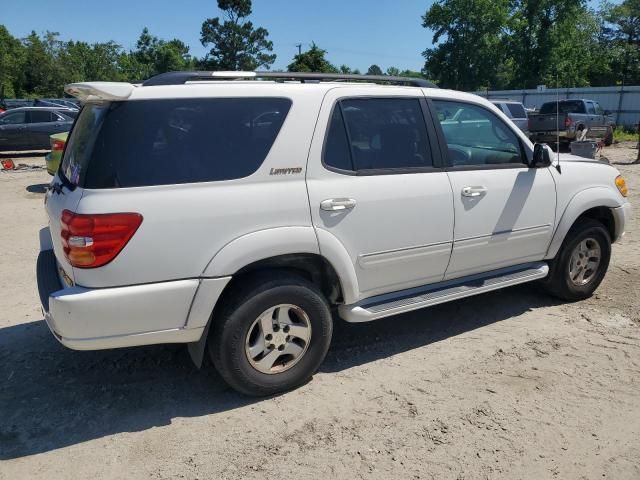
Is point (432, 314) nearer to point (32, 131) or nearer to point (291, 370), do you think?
point (291, 370)

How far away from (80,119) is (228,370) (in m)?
1.92

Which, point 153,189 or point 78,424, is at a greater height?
point 153,189

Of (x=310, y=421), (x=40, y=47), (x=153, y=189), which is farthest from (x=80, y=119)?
(x=40, y=47)

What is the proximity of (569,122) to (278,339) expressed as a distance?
18.5m

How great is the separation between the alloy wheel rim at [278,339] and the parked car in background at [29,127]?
15998 mm

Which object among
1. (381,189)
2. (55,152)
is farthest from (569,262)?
(55,152)

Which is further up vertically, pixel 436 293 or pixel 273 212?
pixel 273 212

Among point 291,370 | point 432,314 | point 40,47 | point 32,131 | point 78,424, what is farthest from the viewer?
point 40,47

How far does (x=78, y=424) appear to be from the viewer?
3.37m

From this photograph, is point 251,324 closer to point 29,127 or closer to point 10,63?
point 29,127

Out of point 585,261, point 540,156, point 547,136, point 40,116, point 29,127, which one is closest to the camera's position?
point 540,156

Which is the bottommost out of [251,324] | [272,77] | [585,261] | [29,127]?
[585,261]

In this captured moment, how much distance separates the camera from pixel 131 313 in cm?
306

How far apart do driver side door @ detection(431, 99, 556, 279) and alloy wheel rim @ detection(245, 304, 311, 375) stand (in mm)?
1322
